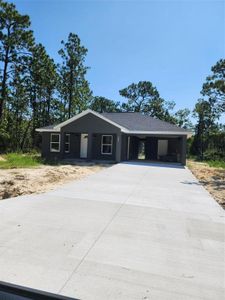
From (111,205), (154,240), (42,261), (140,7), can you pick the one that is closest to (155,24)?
(140,7)

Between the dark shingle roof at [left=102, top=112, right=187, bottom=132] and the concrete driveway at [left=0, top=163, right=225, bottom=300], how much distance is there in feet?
43.4

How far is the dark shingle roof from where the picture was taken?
19.9m

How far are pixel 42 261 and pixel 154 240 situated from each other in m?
Answer: 1.86

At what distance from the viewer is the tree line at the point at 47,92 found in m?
22.8

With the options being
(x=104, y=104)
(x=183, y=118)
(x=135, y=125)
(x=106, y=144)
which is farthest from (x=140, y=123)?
(x=104, y=104)

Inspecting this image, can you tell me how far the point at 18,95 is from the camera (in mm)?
29469

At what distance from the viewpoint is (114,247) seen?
3.89m

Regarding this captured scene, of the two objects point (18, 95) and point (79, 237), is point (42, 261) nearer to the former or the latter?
point (79, 237)

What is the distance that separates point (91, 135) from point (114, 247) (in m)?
15.7

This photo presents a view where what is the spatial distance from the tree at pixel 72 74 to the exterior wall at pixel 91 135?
12.2m

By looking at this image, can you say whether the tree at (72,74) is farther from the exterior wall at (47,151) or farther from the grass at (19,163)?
the grass at (19,163)

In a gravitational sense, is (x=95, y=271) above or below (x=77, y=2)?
below

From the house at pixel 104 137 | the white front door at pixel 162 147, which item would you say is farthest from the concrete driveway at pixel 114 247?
the white front door at pixel 162 147

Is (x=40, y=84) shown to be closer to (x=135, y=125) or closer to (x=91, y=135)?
(x=91, y=135)
